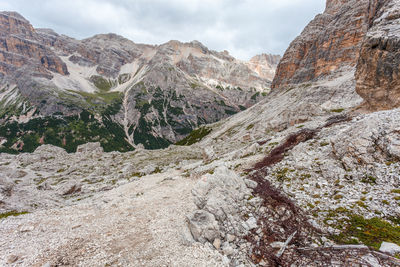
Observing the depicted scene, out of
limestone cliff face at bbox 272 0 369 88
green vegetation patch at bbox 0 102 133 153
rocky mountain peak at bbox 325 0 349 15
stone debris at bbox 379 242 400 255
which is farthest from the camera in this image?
green vegetation patch at bbox 0 102 133 153

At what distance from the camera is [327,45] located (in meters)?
98.6

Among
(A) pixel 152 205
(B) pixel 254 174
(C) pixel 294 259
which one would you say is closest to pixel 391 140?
(B) pixel 254 174

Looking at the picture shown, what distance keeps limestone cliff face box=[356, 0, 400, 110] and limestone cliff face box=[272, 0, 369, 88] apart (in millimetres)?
72977

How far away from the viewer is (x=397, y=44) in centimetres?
2586

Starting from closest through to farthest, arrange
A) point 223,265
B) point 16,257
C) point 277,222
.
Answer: point 223,265 → point 16,257 → point 277,222

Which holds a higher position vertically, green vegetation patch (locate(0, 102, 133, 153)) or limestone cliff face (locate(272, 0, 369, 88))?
limestone cliff face (locate(272, 0, 369, 88))

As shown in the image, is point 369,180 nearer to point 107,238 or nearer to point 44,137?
point 107,238

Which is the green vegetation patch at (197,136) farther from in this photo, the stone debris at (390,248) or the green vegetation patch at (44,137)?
the stone debris at (390,248)

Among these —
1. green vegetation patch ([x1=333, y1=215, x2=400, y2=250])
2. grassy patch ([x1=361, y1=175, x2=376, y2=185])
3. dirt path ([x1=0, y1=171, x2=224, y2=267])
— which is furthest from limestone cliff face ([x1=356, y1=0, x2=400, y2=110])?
dirt path ([x1=0, y1=171, x2=224, y2=267])

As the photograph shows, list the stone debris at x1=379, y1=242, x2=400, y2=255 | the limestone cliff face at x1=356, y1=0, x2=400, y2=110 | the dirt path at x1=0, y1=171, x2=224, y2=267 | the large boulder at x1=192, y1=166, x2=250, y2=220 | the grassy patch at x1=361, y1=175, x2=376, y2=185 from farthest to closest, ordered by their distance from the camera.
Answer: the limestone cliff face at x1=356, y1=0, x2=400, y2=110 → the large boulder at x1=192, y1=166, x2=250, y2=220 → the grassy patch at x1=361, y1=175, x2=376, y2=185 → the dirt path at x1=0, y1=171, x2=224, y2=267 → the stone debris at x1=379, y1=242, x2=400, y2=255

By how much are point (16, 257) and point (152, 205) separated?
9.92 m

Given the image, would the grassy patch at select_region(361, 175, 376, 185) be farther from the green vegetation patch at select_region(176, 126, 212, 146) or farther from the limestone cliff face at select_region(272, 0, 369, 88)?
the limestone cliff face at select_region(272, 0, 369, 88)

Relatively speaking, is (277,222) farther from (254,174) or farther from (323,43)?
(323,43)

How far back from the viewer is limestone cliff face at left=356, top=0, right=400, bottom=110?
26.5 m
